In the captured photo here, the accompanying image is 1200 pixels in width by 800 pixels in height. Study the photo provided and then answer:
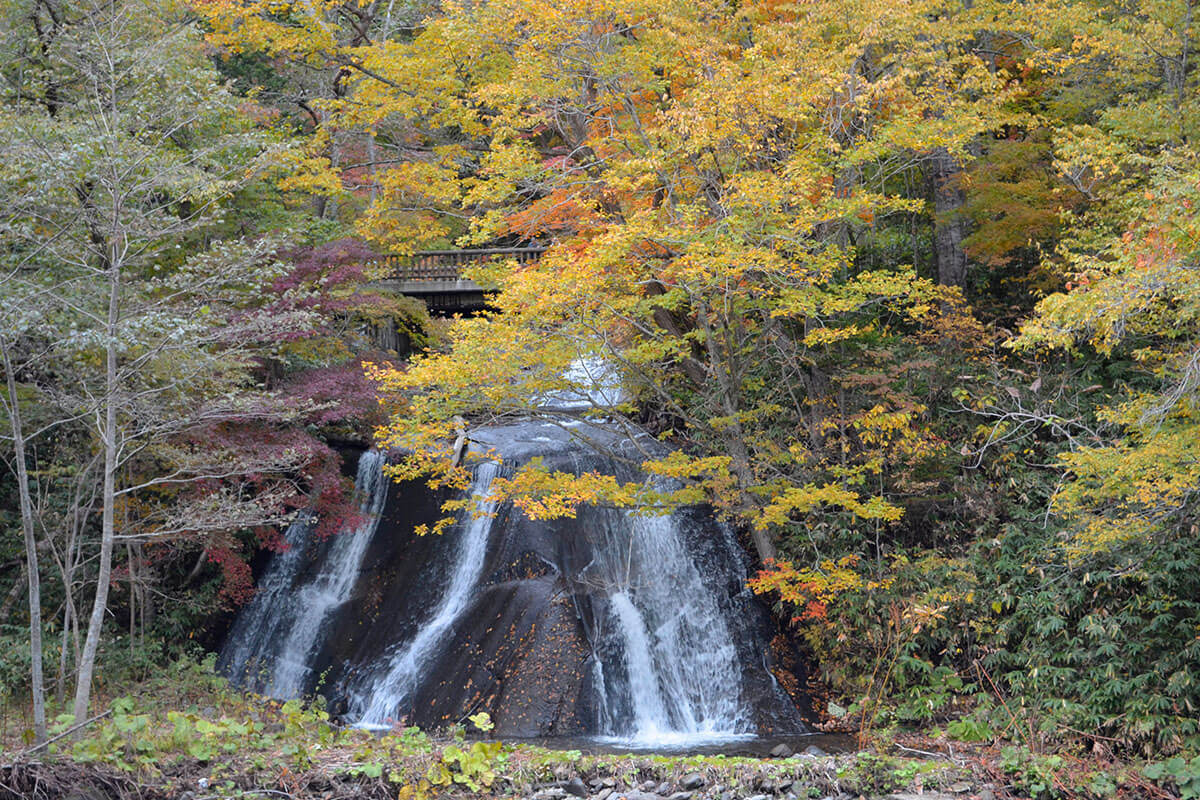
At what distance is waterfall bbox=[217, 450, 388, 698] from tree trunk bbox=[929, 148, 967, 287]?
904cm

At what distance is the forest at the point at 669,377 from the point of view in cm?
789

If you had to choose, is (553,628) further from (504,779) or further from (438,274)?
(438,274)

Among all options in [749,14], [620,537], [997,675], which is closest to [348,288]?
[620,537]

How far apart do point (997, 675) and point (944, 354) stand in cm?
452

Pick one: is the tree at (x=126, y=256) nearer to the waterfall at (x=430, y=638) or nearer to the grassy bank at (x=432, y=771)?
the grassy bank at (x=432, y=771)

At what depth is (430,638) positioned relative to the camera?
11.9m

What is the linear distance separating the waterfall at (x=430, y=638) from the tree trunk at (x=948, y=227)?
7270 millimetres

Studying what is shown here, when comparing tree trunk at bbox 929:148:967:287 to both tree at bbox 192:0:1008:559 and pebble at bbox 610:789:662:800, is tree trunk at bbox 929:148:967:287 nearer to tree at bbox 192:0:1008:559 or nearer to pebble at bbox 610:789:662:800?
tree at bbox 192:0:1008:559

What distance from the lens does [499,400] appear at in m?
10.6

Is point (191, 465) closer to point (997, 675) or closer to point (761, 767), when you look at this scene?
point (761, 767)

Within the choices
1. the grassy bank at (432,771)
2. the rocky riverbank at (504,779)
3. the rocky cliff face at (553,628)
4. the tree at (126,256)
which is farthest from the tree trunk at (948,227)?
the tree at (126,256)

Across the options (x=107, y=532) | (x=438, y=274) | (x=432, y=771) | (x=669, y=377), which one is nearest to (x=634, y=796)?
(x=432, y=771)

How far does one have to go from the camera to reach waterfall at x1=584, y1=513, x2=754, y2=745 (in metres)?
10.6

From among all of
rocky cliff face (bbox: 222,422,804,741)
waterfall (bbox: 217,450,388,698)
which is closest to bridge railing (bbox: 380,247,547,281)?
waterfall (bbox: 217,450,388,698)
